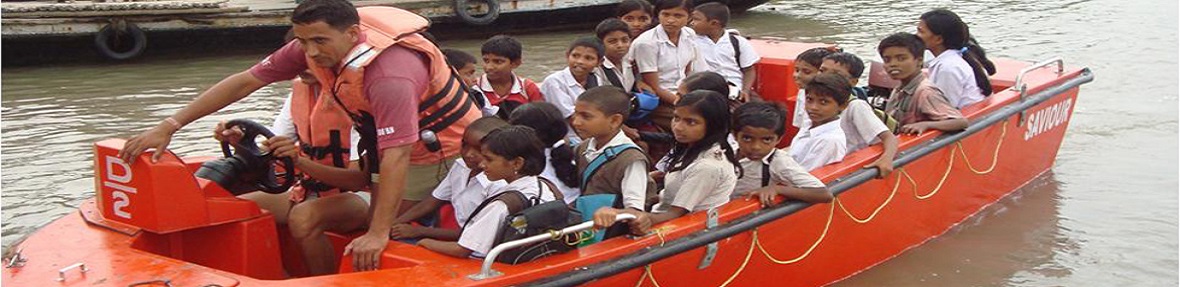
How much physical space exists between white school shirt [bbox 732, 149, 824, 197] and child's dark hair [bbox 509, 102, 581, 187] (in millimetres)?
659

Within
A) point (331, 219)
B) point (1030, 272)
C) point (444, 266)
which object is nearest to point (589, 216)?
point (444, 266)

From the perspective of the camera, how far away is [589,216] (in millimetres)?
4422

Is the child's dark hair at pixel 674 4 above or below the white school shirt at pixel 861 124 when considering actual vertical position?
above

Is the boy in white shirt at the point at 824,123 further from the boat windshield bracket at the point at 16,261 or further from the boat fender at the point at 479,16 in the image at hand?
the boat fender at the point at 479,16

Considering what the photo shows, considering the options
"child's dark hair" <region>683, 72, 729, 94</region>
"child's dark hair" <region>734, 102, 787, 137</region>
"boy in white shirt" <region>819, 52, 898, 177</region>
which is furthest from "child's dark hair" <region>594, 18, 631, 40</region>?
"child's dark hair" <region>734, 102, 787, 137</region>

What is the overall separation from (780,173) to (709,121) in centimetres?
50

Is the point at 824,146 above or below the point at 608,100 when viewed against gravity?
below

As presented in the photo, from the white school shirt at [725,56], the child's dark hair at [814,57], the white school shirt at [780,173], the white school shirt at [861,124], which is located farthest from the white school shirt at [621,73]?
the white school shirt at [780,173]

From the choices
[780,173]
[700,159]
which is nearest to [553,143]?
[700,159]

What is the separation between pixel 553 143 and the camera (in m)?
4.68

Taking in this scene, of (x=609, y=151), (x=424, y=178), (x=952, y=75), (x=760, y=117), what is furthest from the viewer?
(x=952, y=75)

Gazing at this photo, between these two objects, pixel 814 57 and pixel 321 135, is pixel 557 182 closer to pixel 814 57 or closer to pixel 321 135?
pixel 321 135

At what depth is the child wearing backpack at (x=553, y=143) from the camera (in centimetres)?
461

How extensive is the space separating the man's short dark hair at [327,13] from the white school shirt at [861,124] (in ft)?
7.68
